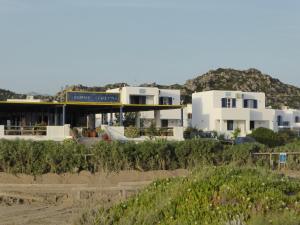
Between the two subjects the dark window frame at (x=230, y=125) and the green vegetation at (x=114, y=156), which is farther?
the dark window frame at (x=230, y=125)

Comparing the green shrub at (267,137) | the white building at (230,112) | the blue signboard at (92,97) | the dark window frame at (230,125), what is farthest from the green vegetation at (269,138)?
the blue signboard at (92,97)

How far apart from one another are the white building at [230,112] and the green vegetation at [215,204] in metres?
54.5

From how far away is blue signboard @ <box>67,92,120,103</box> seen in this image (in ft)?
146

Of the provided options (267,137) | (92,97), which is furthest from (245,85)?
(92,97)

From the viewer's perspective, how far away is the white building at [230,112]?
67812 millimetres

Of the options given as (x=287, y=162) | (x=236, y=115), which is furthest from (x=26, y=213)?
(x=236, y=115)

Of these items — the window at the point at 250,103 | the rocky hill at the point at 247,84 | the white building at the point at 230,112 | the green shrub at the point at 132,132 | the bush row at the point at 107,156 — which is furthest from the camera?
the rocky hill at the point at 247,84

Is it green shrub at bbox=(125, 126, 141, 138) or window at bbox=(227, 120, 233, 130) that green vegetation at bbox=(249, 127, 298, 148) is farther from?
green shrub at bbox=(125, 126, 141, 138)

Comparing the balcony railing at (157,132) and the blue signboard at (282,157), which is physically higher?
the balcony railing at (157,132)

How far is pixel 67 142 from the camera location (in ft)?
111

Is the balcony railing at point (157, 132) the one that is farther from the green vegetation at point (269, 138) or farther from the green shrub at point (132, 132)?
the green vegetation at point (269, 138)

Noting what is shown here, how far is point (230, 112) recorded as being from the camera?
68.2 meters

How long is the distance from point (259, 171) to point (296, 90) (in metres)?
144

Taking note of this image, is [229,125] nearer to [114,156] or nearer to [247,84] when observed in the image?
[114,156]
